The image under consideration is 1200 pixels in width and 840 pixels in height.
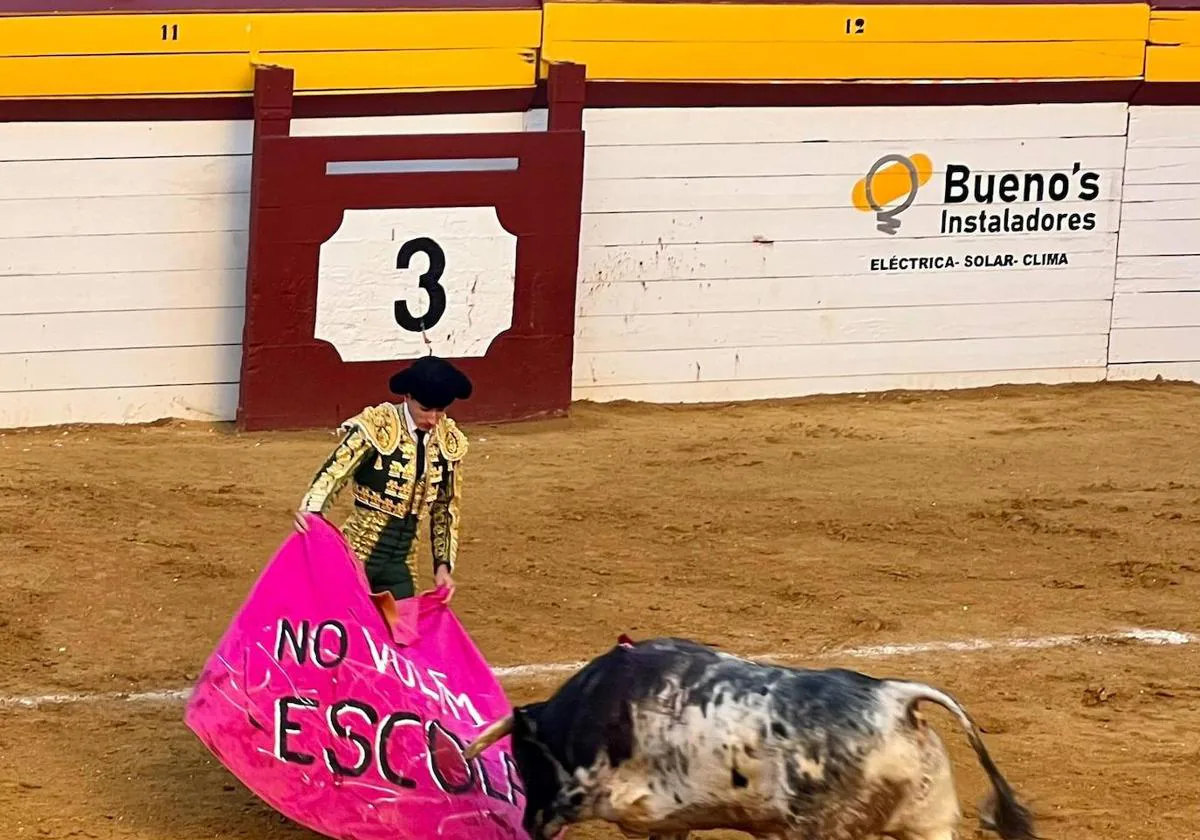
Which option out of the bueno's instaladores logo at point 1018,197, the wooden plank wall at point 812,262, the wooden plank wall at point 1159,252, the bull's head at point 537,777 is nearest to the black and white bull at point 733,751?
the bull's head at point 537,777

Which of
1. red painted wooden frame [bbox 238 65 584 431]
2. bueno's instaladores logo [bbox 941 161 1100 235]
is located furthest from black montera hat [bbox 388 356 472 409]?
bueno's instaladores logo [bbox 941 161 1100 235]

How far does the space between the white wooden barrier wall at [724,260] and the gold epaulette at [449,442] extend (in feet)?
15.1

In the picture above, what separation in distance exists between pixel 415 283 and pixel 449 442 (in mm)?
4575

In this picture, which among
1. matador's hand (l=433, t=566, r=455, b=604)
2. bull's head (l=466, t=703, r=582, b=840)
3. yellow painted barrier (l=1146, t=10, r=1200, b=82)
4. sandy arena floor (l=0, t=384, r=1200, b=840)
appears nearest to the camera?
bull's head (l=466, t=703, r=582, b=840)

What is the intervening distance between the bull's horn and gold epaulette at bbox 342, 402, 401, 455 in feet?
3.35

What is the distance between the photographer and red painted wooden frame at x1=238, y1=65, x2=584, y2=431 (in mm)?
9680

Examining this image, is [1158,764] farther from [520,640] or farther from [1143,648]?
[520,640]

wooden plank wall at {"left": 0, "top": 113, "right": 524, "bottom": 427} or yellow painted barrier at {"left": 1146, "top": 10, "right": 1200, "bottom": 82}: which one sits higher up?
yellow painted barrier at {"left": 1146, "top": 10, "right": 1200, "bottom": 82}

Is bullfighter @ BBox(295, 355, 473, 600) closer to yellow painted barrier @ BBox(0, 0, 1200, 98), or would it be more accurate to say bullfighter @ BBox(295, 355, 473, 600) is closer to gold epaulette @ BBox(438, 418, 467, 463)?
gold epaulette @ BBox(438, 418, 467, 463)

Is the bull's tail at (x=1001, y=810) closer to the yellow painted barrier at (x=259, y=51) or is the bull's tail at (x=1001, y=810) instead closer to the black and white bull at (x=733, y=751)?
the black and white bull at (x=733, y=751)

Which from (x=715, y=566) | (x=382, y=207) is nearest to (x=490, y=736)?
(x=715, y=566)

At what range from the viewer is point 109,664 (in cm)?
657

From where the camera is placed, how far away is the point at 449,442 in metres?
5.52

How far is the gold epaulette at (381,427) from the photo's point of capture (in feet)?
17.8
